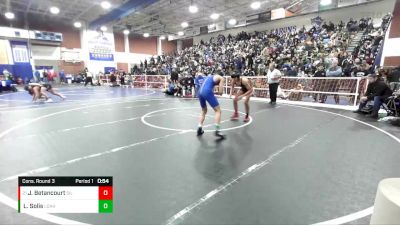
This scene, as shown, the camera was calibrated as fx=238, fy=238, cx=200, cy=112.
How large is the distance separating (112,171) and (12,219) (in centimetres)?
117

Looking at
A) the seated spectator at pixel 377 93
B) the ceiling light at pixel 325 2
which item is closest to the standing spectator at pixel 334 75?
the seated spectator at pixel 377 93

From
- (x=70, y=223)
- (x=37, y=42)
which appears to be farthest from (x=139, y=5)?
(x=70, y=223)

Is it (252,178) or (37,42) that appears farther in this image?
(37,42)

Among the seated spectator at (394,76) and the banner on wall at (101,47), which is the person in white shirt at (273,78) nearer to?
the seated spectator at (394,76)

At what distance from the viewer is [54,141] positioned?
4582 millimetres

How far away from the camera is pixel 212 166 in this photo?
11.1 ft

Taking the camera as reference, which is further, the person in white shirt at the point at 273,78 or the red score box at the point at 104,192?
the person in white shirt at the point at 273,78

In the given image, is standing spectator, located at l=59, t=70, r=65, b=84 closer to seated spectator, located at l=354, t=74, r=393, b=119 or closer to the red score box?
seated spectator, located at l=354, t=74, r=393, b=119

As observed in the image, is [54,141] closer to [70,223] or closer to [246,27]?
[70,223]

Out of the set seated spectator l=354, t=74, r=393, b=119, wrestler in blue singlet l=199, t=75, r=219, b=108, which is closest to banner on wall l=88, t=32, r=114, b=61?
wrestler in blue singlet l=199, t=75, r=219, b=108

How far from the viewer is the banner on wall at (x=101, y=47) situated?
2595 centimetres

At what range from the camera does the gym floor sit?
2.26 metres
